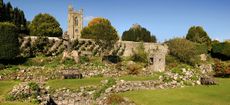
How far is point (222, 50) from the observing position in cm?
6944

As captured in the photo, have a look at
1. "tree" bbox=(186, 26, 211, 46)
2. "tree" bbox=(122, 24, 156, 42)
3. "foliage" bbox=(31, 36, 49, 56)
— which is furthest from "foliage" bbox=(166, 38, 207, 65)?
"tree" bbox=(122, 24, 156, 42)

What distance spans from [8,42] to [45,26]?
89.9 feet

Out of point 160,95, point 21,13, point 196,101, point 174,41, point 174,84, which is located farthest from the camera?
point 21,13

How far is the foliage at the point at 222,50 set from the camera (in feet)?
225

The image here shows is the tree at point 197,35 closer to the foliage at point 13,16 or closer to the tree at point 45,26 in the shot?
the tree at point 45,26

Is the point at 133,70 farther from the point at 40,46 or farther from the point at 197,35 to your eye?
the point at 197,35

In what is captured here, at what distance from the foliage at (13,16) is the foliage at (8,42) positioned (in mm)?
16391

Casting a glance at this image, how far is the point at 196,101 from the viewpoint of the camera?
1038 inches

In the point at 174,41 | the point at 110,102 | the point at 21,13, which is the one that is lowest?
the point at 110,102

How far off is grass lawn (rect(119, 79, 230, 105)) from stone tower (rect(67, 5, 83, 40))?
239 feet

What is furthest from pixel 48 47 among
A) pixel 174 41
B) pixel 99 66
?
pixel 174 41

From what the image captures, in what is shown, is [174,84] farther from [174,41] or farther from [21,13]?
[21,13]

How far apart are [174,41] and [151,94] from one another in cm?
3847

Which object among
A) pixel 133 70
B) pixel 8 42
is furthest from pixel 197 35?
pixel 8 42
